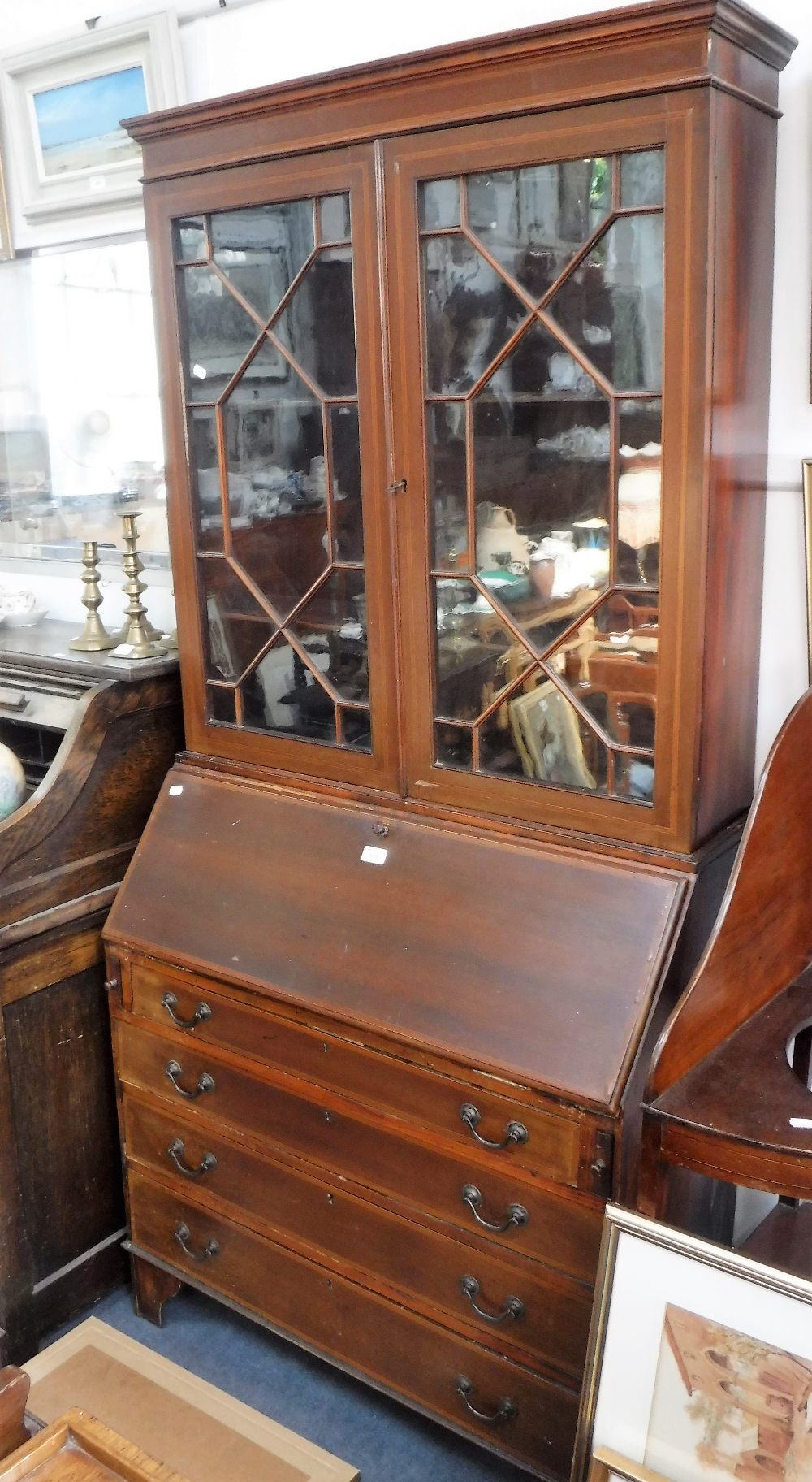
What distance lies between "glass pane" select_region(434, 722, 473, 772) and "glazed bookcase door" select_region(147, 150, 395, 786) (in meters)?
0.08

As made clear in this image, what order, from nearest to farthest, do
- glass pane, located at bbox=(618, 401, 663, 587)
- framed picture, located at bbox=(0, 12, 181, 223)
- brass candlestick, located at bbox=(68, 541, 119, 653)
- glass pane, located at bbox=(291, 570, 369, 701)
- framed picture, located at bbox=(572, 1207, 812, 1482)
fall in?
framed picture, located at bbox=(572, 1207, 812, 1482), glass pane, located at bbox=(618, 401, 663, 587), glass pane, located at bbox=(291, 570, 369, 701), brass candlestick, located at bbox=(68, 541, 119, 653), framed picture, located at bbox=(0, 12, 181, 223)

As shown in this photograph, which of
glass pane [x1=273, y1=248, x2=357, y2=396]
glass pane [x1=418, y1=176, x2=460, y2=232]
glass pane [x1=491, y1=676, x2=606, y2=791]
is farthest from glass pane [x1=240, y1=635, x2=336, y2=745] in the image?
glass pane [x1=418, y1=176, x2=460, y2=232]

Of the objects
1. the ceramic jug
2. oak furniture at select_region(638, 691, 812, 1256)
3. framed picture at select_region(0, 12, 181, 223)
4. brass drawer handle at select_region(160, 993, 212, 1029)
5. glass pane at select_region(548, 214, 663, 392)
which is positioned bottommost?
brass drawer handle at select_region(160, 993, 212, 1029)

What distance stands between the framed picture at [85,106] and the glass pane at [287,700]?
1144mm

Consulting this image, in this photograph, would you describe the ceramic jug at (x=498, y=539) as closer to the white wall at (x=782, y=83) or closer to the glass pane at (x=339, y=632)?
the glass pane at (x=339, y=632)

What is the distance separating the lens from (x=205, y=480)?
2045 mm

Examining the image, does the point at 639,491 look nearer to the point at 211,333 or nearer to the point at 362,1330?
the point at 211,333

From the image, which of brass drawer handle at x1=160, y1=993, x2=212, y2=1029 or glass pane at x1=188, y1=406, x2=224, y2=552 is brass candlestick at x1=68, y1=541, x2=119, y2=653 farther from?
brass drawer handle at x1=160, y1=993, x2=212, y2=1029

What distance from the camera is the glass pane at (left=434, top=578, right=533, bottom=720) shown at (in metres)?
1.73

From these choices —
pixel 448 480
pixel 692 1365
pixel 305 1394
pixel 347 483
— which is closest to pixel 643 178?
pixel 448 480

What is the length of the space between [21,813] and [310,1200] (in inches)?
32.2

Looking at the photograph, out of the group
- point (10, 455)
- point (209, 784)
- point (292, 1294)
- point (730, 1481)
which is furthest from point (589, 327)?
point (10, 455)

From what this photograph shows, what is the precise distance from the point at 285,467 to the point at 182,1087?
109 cm

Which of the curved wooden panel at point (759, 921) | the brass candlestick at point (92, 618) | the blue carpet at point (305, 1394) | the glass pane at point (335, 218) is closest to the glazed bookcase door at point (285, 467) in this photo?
the glass pane at point (335, 218)
